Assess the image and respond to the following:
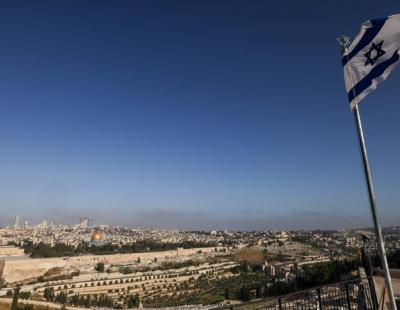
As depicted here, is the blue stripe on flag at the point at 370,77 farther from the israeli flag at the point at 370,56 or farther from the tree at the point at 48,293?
the tree at the point at 48,293

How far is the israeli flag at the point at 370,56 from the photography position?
4.16 m

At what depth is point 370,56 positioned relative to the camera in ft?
14.4

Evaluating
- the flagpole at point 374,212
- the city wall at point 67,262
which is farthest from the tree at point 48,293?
the flagpole at point 374,212

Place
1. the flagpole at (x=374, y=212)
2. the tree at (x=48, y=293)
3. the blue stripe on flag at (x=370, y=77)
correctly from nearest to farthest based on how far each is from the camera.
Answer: the flagpole at (x=374, y=212) < the blue stripe on flag at (x=370, y=77) < the tree at (x=48, y=293)

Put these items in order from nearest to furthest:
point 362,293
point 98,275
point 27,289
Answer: point 362,293, point 27,289, point 98,275

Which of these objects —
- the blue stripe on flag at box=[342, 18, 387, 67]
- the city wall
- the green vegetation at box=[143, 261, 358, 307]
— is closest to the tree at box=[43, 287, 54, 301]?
the city wall

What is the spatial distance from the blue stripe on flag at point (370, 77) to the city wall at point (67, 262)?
2567 inches

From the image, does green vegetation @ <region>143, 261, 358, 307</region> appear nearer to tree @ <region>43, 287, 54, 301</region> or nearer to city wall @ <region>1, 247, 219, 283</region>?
tree @ <region>43, 287, 54, 301</region>

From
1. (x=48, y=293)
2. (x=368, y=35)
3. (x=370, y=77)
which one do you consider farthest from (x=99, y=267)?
(x=368, y=35)

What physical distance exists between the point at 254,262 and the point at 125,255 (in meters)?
Result: 35.8

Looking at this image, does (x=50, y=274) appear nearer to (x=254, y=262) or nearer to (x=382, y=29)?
(x=254, y=262)

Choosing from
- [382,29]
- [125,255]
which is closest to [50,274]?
[125,255]

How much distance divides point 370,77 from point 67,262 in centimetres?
8836

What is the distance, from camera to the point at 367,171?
412 centimetres
